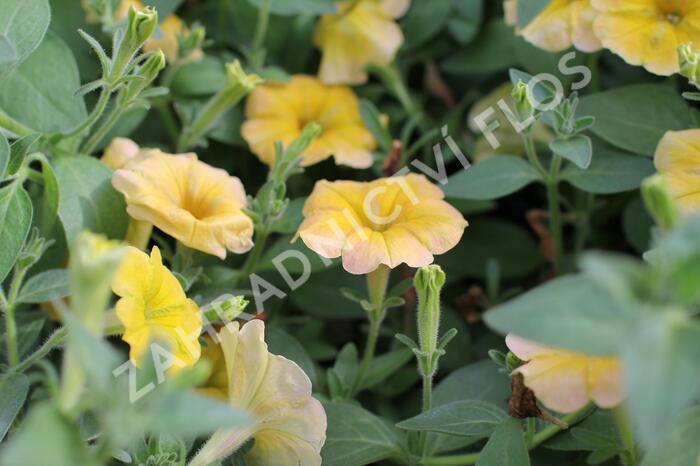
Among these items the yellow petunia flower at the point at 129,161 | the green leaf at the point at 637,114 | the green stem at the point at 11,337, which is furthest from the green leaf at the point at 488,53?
the green stem at the point at 11,337

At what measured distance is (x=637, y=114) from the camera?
1.24 meters

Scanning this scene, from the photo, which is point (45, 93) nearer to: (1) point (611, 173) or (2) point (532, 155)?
(2) point (532, 155)

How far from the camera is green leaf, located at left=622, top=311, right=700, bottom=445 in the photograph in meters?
0.59

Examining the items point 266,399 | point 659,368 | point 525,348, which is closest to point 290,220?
point 266,399

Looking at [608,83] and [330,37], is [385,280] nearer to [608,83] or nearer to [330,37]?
[330,37]

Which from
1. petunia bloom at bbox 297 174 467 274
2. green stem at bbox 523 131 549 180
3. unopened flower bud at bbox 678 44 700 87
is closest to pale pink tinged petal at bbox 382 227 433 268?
petunia bloom at bbox 297 174 467 274

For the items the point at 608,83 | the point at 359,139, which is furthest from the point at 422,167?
the point at 608,83

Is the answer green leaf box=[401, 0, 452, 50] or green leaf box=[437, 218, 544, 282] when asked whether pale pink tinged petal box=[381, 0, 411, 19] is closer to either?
green leaf box=[401, 0, 452, 50]

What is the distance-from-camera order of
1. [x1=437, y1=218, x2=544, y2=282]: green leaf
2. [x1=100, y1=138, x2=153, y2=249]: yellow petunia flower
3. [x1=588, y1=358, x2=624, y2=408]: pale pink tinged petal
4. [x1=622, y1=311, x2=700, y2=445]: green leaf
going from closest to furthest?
[x1=622, y1=311, x2=700, y2=445]: green leaf → [x1=588, y1=358, x2=624, y2=408]: pale pink tinged petal → [x1=100, y1=138, x2=153, y2=249]: yellow petunia flower → [x1=437, y1=218, x2=544, y2=282]: green leaf

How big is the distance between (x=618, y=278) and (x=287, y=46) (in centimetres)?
96

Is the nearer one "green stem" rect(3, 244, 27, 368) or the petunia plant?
the petunia plant

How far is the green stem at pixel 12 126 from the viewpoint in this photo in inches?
44.0

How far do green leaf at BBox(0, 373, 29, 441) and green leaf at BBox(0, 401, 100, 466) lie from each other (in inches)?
11.8

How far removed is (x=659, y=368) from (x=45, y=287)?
708 millimetres
